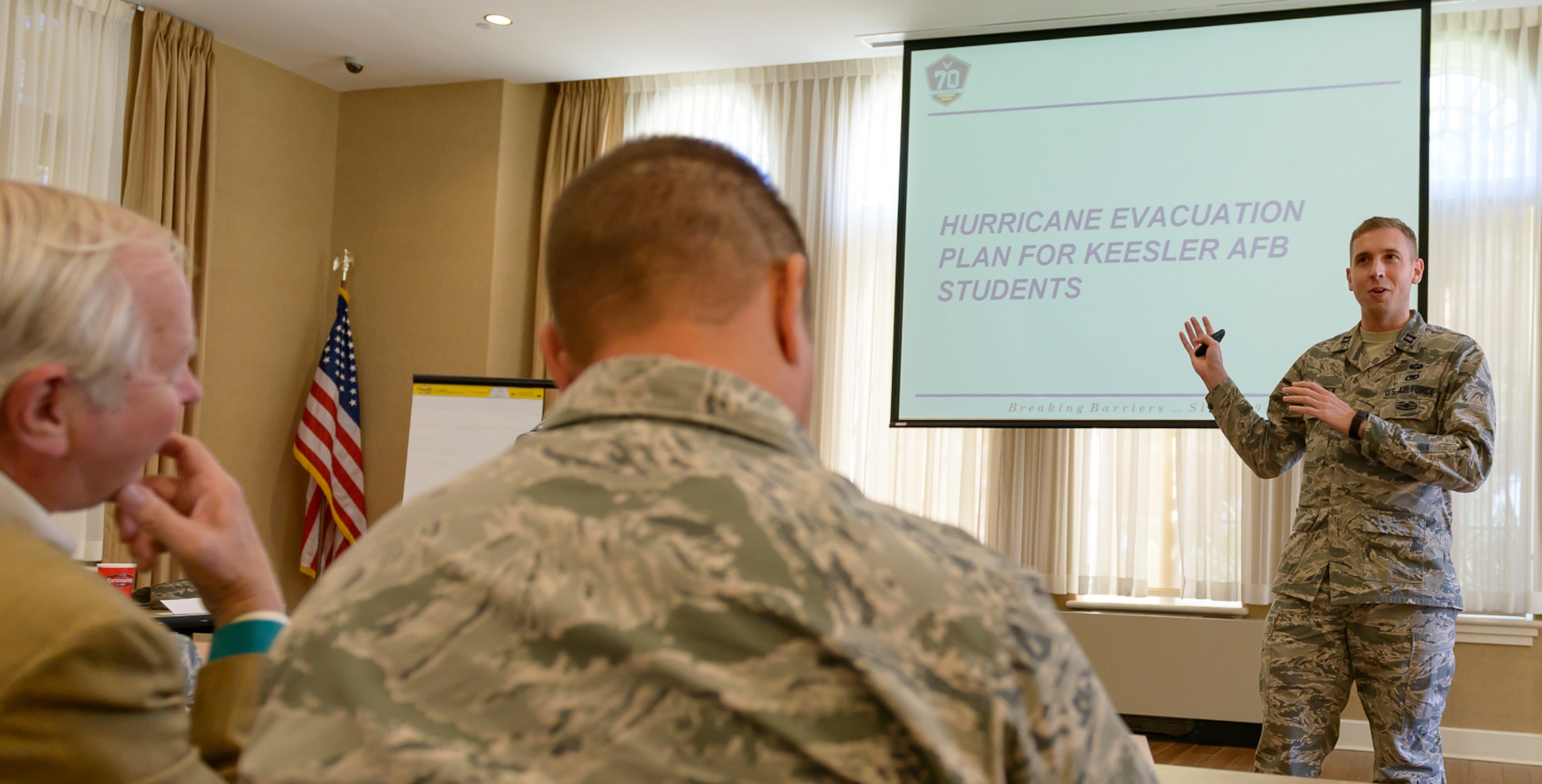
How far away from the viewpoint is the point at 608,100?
229 inches

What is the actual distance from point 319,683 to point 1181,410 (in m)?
4.32

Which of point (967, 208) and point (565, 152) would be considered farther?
point (565, 152)

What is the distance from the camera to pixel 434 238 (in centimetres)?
582

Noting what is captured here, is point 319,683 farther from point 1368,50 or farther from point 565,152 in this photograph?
point 565,152

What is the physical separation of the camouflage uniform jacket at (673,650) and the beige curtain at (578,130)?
17.2ft

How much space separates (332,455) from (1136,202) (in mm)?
3887

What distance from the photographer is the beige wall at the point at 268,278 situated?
5.48 m

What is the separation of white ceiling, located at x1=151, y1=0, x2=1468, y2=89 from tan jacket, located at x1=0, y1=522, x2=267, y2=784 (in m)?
4.35

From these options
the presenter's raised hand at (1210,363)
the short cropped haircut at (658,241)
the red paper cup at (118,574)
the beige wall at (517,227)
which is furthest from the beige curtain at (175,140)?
the short cropped haircut at (658,241)

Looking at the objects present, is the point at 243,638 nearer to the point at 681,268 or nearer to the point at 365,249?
the point at 681,268

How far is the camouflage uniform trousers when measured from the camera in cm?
285

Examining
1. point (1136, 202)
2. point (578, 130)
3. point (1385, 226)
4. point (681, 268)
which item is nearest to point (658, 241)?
point (681, 268)

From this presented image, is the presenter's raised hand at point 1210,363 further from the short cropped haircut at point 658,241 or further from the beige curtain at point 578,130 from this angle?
the beige curtain at point 578,130

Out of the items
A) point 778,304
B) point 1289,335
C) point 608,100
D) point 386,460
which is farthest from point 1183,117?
point 778,304
